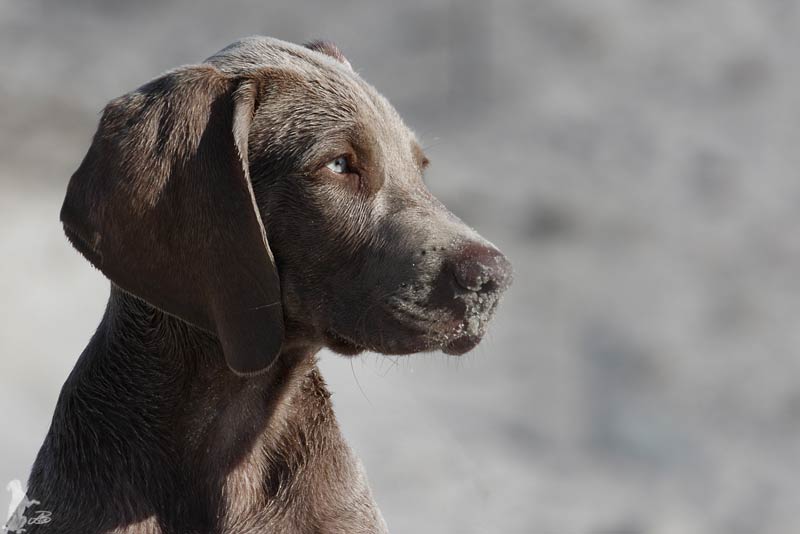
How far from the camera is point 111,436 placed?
4.19 meters

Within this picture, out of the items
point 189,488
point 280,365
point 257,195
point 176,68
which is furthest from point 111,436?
point 176,68

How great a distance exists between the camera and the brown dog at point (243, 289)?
3.96 metres

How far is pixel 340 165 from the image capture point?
423 cm

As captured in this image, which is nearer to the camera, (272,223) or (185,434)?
(272,223)

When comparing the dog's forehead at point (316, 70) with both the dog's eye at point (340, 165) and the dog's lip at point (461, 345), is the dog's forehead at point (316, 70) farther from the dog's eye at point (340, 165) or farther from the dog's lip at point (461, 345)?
the dog's lip at point (461, 345)

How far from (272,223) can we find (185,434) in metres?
0.70

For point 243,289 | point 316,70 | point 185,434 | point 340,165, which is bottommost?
point 185,434

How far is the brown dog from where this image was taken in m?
3.96

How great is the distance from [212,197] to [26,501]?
43.7 inches

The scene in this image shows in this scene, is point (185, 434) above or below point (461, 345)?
below

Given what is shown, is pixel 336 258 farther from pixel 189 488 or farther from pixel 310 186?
pixel 189 488
